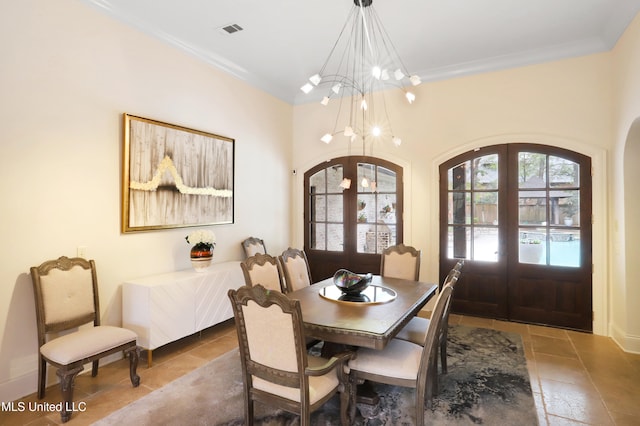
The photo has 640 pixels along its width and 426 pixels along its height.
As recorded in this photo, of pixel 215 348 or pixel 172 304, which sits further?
pixel 215 348

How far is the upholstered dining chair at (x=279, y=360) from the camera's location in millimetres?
1817

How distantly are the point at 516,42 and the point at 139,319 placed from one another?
4.92m

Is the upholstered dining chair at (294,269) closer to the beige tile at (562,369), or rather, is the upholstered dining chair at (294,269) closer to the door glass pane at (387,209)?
the door glass pane at (387,209)

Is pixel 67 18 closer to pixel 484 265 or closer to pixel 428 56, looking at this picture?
pixel 428 56

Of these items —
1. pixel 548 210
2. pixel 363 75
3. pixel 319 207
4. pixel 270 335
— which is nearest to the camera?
pixel 270 335

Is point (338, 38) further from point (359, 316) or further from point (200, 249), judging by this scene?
point (359, 316)

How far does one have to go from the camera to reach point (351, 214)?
5367mm

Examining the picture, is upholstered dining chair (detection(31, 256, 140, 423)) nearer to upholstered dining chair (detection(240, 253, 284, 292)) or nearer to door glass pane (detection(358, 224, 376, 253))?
upholstered dining chair (detection(240, 253, 284, 292))

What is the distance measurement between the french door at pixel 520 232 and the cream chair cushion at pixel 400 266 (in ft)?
3.75

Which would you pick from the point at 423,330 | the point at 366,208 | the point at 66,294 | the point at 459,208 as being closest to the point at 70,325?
the point at 66,294

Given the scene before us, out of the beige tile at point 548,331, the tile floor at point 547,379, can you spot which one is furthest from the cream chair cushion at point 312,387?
A: the beige tile at point 548,331

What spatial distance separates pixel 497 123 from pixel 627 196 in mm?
1572

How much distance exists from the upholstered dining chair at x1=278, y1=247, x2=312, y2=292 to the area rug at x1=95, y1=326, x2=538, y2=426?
0.89 m

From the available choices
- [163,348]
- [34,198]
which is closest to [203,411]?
[163,348]
